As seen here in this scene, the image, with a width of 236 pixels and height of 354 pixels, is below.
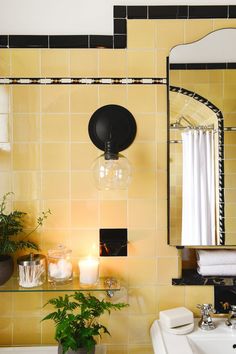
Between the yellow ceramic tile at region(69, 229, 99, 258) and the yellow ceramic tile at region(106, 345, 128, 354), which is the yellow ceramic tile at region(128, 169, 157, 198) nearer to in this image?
the yellow ceramic tile at region(69, 229, 99, 258)

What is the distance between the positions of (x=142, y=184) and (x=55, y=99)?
54cm

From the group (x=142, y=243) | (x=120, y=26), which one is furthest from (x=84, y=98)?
(x=142, y=243)

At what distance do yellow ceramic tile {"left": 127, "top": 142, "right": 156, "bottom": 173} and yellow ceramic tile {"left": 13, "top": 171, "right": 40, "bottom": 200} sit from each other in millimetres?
425

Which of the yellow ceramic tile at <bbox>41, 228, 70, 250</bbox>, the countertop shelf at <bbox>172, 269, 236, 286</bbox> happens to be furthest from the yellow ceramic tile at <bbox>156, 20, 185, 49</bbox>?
the countertop shelf at <bbox>172, 269, 236, 286</bbox>

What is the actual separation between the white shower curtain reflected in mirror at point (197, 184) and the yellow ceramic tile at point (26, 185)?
658 mm

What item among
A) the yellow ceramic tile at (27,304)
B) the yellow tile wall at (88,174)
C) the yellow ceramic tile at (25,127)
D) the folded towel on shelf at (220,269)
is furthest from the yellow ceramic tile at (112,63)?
the yellow ceramic tile at (27,304)

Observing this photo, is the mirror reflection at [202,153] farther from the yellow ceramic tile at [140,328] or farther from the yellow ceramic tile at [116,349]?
the yellow ceramic tile at [116,349]

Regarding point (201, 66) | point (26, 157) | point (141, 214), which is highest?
point (201, 66)

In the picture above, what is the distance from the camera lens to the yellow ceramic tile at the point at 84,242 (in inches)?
64.9

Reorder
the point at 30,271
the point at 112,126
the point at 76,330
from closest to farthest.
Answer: the point at 76,330, the point at 30,271, the point at 112,126

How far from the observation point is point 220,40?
162 cm

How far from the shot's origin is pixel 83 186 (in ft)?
5.41

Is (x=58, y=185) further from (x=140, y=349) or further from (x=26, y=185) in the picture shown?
(x=140, y=349)

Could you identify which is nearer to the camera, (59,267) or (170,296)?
(59,267)
